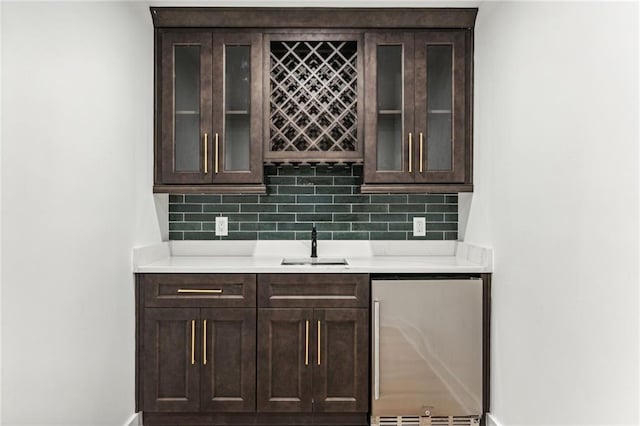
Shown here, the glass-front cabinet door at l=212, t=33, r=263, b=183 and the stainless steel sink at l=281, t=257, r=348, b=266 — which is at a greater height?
the glass-front cabinet door at l=212, t=33, r=263, b=183

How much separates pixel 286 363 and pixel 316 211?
102 centimetres

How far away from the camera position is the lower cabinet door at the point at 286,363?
264 cm

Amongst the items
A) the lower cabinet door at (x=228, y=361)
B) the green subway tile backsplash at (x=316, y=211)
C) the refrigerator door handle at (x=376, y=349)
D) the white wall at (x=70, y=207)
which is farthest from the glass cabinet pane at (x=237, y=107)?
the refrigerator door handle at (x=376, y=349)

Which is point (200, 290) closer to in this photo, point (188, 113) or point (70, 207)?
point (70, 207)

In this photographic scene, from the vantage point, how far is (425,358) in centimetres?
261

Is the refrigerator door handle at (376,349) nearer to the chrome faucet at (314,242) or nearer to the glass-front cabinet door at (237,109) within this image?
the chrome faucet at (314,242)

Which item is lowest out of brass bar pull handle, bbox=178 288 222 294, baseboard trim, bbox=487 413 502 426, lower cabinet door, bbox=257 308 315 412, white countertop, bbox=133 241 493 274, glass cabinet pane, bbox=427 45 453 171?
baseboard trim, bbox=487 413 502 426

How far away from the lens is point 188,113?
296 centimetres

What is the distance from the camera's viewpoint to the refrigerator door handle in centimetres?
260

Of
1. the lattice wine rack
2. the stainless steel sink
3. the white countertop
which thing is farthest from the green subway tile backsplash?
the lattice wine rack

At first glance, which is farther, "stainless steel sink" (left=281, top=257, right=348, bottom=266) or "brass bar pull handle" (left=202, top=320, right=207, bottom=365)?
"stainless steel sink" (left=281, top=257, right=348, bottom=266)

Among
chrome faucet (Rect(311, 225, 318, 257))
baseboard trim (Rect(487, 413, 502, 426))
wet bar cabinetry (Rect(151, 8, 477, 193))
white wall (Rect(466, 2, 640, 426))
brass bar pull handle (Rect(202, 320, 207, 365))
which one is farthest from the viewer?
chrome faucet (Rect(311, 225, 318, 257))

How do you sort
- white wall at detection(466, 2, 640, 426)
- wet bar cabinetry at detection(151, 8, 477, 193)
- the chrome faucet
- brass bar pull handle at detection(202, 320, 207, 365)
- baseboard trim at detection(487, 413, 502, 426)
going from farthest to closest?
the chrome faucet → wet bar cabinetry at detection(151, 8, 477, 193) → brass bar pull handle at detection(202, 320, 207, 365) → baseboard trim at detection(487, 413, 502, 426) → white wall at detection(466, 2, 640, 426)

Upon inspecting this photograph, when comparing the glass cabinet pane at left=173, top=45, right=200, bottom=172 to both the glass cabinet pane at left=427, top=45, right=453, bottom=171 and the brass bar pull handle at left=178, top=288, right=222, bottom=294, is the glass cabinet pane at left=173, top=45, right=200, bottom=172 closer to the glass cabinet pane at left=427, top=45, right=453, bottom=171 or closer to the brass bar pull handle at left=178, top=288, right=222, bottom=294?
the brass bar pull handle at left=178, top=288, right=222, bottom=294
